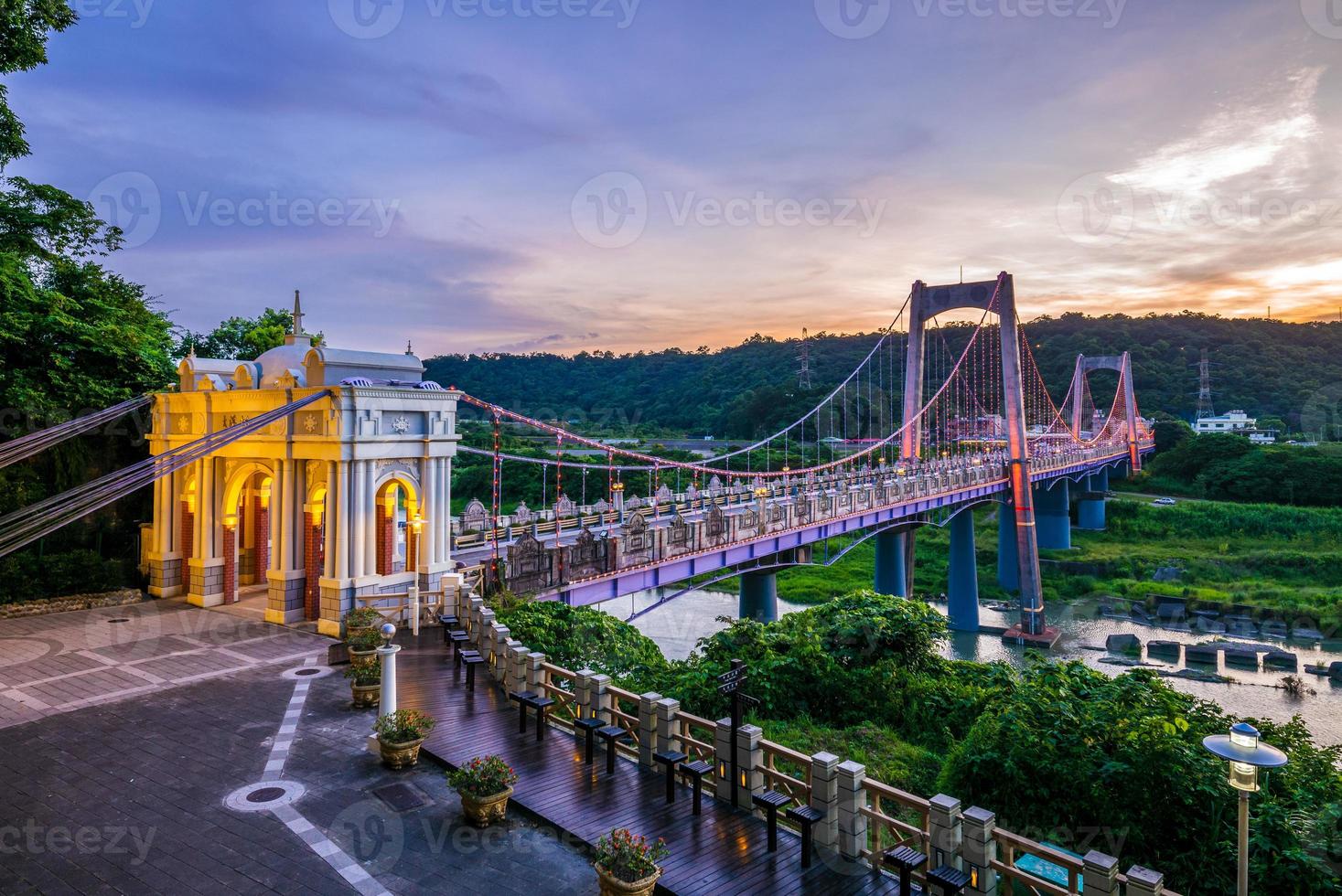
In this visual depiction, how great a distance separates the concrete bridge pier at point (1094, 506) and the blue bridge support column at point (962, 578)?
35.0 m

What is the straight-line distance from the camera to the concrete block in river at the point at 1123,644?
135ft

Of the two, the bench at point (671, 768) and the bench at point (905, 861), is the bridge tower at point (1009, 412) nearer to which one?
the bench at point (671, 768)

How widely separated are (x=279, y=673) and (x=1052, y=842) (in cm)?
1370

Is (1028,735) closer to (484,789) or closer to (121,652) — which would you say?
(484,789)

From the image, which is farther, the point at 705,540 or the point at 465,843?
the point at 705,540

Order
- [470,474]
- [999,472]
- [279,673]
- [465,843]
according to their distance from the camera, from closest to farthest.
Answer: [465,843] < [279,673] < [999,472] < [470,474]

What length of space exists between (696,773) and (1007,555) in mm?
50328

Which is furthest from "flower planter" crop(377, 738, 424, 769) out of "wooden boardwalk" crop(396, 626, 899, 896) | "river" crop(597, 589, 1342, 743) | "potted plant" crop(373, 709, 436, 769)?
"river" crop(597, 589, 1342, 743)

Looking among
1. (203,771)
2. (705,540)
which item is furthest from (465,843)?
(705,540)

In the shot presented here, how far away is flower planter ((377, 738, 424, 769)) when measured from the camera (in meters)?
10.9

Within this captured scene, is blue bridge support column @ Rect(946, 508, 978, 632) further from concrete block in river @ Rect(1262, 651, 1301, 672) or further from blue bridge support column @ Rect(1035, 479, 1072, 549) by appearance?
blue bridge support column @ Rect(1035, 479, 1072, 549)

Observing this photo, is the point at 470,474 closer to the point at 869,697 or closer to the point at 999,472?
the point at 999,472

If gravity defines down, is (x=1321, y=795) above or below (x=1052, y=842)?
above

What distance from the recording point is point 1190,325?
127 metres
